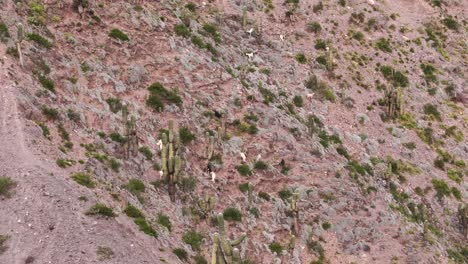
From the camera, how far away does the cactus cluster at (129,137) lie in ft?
71.1

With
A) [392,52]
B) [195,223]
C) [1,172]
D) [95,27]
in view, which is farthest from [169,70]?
[392,52]

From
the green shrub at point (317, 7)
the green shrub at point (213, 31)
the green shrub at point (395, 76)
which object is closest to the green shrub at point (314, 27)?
the green shrub at point (317, 7)

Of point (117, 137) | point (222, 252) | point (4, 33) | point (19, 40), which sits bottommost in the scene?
point (117, 137)

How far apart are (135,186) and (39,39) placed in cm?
970

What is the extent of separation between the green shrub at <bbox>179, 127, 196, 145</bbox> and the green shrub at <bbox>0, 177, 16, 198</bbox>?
30.0 feet

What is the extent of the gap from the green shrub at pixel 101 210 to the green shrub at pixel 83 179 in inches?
55.4

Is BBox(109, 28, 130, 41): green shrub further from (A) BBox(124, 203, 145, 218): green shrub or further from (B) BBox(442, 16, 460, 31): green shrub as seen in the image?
(B) BBox(442, 16, 460, 31): green shrub

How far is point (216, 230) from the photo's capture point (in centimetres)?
2127

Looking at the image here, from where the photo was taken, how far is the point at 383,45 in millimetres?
40031

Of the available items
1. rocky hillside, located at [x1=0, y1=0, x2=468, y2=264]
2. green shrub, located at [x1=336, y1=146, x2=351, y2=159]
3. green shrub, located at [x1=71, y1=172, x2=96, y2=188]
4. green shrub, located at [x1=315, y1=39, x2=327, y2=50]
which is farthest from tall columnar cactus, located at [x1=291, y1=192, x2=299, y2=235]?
green shrub, located at [x1=315, y1=39, x2=327, y2=50]

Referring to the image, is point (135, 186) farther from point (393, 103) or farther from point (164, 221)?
point (393, 103)

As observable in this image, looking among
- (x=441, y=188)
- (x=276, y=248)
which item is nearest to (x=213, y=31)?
(x=276, y=248)

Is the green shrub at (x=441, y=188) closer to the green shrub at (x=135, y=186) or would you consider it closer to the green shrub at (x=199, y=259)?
the green shrub at (x=199, y=259)

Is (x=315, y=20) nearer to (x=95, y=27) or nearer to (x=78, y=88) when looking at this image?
(x=95, y=27)
